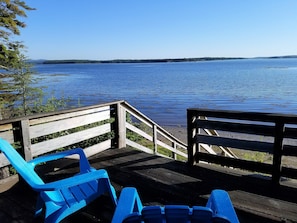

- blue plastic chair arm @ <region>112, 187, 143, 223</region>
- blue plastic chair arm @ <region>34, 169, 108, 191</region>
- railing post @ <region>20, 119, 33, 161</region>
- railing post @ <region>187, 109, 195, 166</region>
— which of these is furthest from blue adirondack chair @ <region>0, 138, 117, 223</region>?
railing post @ <region>187, 109, 195, 166</region>

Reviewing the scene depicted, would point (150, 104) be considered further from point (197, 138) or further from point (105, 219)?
point (105, 219)

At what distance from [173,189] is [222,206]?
4.75 ft

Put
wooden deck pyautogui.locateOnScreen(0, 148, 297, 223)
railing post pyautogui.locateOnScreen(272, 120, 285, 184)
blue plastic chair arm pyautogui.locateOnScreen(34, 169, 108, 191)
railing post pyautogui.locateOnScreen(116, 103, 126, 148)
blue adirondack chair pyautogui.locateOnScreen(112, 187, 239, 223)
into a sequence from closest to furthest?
blue adirondack chair pyautogui.locateOnScreen(112, 187, 239, 223) < blue plastic chair arm pyautogui.locateOnScreen(34, 169, 108, 191) < wooden deck pyautogui.locateOnScreen(0, 148, 297, 223) < railing post pyautogui.locateOnScreen(272, 120, 285, 184) < railing post pyautogui.locateOnScreen(116, 103, 126, 148)

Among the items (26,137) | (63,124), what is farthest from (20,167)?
(63,124)

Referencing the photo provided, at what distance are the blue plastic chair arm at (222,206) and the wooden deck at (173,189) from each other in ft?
2.92

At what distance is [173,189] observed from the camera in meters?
2.86

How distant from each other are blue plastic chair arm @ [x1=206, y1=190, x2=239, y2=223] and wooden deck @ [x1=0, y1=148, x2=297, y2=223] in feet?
2.92

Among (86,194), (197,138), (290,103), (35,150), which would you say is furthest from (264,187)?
(290,103)

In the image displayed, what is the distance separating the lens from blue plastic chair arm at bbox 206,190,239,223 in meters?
1.35

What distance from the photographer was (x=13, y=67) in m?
9.32

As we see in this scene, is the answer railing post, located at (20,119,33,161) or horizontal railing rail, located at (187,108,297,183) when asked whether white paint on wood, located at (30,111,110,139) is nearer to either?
railing post, located at (20,119,33,161)

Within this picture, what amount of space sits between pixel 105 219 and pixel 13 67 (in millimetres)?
8717

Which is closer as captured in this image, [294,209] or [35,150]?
[294,209]

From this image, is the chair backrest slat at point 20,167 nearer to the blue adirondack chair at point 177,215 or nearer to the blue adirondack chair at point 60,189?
the blue adirondack chair at point 60,189
